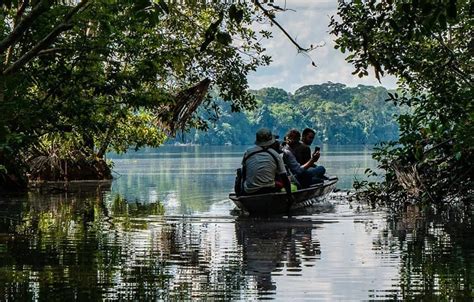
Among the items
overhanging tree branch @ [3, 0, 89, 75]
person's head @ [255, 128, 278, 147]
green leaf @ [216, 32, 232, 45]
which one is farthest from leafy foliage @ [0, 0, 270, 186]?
green leaf @ [216, 32, 232, 45]

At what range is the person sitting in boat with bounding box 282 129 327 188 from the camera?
705 inches

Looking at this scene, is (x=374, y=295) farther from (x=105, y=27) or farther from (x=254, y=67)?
(x=254, y=67)

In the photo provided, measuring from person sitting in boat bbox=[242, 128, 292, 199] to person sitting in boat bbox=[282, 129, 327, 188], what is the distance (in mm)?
2152

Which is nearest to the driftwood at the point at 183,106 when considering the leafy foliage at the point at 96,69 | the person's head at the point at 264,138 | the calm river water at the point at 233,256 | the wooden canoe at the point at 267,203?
the leafy foliage at the point at 96,69

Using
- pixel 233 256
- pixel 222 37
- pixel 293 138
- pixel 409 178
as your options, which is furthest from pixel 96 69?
pixel 222 37

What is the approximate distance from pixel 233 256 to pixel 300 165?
8.85m

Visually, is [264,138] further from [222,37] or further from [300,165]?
[222,37]

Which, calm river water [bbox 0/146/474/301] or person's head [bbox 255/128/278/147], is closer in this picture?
calm river water [bbox 0/146/474/301]

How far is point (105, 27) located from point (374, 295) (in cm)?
974

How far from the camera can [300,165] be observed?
18.5m

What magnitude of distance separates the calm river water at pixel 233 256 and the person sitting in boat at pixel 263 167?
65 cm

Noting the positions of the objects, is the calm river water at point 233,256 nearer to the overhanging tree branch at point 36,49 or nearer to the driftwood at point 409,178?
the driftwood at point 409,178

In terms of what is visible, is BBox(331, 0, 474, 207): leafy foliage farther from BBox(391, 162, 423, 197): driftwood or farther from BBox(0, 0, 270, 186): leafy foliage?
BBox(0, 0, 270, 186): leafy foliage

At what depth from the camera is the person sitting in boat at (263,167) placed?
1536 centimetres
